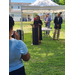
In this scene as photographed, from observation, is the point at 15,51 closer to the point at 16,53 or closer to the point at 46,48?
the point at 16,53

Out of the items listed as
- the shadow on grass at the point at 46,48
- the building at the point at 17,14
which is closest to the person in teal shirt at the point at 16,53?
the shadow on grass at the point at 46,48

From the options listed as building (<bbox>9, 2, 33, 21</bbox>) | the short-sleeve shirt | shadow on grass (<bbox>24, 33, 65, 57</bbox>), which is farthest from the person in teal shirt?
building (<bbox>9, 2, 33, 21</bbox>)

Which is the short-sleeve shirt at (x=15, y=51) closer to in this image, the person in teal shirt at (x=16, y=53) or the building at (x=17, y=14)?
the person in teal shirt at (x=16, y=53)

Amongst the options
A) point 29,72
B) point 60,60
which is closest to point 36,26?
point 60,60

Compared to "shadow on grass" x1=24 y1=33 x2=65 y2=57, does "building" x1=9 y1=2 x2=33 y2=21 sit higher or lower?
higher

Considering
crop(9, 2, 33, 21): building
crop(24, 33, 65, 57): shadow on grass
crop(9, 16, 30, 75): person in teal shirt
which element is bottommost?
crop(24, 33, 65, 57): shadow on grass

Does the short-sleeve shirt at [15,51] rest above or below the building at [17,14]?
below

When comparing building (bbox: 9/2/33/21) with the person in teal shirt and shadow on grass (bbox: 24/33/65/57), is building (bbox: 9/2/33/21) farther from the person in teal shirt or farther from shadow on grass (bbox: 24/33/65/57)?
the person in teal shirt

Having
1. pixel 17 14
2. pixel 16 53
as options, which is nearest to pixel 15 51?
pixel 16 53

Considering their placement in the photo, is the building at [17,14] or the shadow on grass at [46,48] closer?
the shadow on grass at [46,48]

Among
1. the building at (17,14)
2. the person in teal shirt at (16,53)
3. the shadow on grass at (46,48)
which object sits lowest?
the shadow on grass at (46,48)
